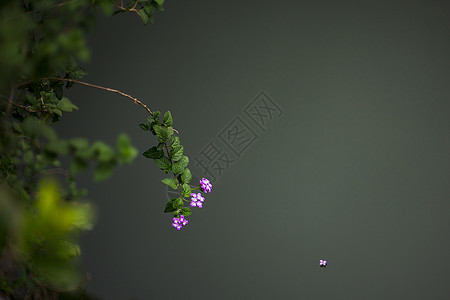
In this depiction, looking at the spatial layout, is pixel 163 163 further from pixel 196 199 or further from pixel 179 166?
pixel 196 199

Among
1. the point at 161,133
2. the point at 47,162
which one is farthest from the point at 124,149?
the point at 161,133

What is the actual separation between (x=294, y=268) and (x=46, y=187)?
2451 millimetres

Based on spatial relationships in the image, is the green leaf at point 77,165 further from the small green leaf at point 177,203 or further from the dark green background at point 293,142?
the dark green background at point 293,142

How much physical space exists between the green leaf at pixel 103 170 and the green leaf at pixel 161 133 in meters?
0.68

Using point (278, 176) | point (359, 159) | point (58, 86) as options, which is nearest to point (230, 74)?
point (278, 176)

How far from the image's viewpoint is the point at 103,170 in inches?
17.1

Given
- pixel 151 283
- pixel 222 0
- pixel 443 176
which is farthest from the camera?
pixel 151 283

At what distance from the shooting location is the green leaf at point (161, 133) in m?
1.11

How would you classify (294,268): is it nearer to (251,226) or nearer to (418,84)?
(251,226)

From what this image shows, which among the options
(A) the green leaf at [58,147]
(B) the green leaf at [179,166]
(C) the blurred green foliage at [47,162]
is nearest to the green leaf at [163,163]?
(B) the green leaf at [179,166]

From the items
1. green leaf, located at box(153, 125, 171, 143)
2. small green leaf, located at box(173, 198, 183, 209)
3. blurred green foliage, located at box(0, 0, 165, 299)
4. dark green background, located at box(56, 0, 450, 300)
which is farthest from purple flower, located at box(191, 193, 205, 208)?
dark green background, located at box(56, 0, 450, 300)

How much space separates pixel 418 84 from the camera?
2.37 meters

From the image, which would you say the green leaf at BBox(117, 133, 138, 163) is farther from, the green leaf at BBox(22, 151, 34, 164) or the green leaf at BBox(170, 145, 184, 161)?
the green leaf at BBox(22, 151, 34, 164)

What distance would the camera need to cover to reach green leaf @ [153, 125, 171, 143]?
111 centimetres
